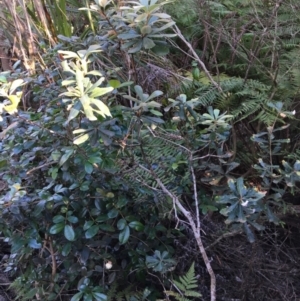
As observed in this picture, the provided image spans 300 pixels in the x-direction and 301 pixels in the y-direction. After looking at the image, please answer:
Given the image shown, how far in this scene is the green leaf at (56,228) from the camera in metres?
1.39

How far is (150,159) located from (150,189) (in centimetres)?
14

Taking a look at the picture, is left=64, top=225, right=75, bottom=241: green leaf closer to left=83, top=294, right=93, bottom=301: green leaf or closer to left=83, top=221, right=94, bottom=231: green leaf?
left=83, top=221, right=94, bottom=231: green leaf

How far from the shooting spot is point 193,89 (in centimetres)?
191

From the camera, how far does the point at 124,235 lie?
142cm

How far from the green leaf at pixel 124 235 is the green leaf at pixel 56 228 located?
19cm

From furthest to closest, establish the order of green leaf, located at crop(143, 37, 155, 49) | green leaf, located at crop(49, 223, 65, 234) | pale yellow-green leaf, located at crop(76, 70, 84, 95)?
1. green leaf, located at crop(49, 223, 65, 234)
2. green leaf, located at crop(143, 37, 155, 49)
3. pale yellow-green leaf, located at crop(76, 70, 84, 95)

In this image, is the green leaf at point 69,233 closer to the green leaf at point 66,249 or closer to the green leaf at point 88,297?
the green leaf at point 66,249

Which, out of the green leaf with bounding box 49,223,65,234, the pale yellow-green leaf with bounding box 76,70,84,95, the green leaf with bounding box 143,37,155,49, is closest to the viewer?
the pale yellow-green leaf with bounding box 76,70,84,95

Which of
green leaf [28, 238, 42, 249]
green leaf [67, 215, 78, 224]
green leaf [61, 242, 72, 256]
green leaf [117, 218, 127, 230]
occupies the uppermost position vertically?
green leaf [67, 215, 78, 224]

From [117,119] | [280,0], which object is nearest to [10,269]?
[117,119]

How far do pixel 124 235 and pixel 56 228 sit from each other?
223 millimetres

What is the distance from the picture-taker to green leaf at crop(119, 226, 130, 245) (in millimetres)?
1410

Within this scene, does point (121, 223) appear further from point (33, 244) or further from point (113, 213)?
point (33, 244)

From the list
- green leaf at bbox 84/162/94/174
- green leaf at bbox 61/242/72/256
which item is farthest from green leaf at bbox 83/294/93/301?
green leaf at bbox 84/162/94/174
